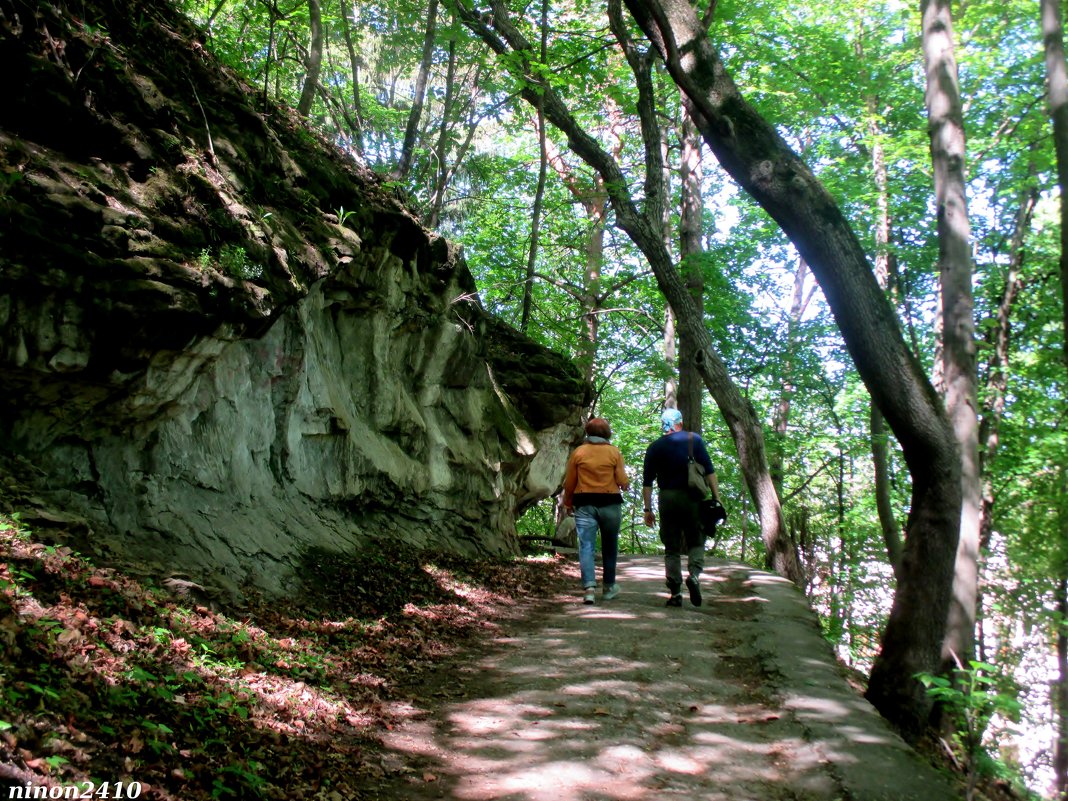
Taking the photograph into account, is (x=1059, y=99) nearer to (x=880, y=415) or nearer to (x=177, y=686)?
(x=177, y=686)

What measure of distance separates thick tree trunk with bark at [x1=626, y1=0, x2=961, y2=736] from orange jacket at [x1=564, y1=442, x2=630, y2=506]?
324cm

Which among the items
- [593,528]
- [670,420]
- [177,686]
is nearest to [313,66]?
[670,420]

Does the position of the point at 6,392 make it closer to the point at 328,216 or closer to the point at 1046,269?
the point at 328,216

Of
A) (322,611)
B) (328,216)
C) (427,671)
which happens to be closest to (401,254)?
(328,216)

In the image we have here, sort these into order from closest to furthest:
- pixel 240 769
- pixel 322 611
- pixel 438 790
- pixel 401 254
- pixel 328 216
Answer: pixel 240 769 → pixel 438 790 → pixel 322 611 → pixel 328 216 → pixel 401 254

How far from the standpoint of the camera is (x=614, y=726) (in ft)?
15.9

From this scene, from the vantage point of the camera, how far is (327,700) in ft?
15.3

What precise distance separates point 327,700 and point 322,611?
1767 millimetres

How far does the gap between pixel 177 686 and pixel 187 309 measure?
109 inches

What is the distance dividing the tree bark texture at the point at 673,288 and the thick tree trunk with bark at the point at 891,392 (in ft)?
19.1

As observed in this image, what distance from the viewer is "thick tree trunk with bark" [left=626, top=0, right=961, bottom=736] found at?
233 inches

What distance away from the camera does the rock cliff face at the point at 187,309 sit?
16.2ft

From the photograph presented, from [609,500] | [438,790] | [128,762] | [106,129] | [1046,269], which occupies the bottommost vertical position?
[438,790]

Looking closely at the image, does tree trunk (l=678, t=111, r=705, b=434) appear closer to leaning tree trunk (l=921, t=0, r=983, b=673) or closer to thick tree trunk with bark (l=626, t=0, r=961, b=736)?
leaning tree trunk (l=921, t=0, r=983, b=673)
